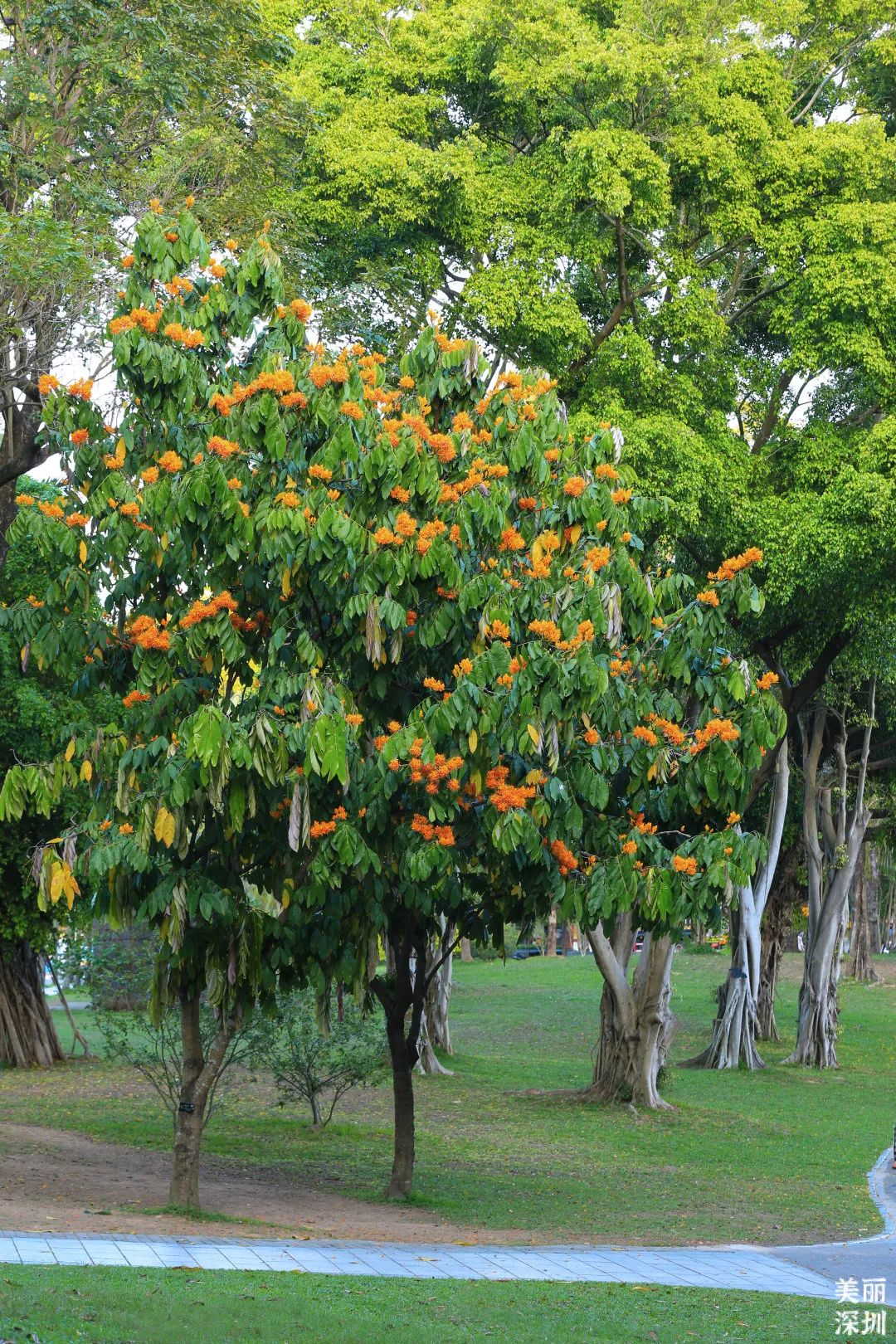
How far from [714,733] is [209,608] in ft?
10.5

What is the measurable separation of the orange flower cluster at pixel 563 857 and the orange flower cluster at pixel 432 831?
2.25 ft

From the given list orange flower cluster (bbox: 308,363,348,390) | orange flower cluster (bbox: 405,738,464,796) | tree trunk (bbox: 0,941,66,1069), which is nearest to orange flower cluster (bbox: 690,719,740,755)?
orange flower cluster (bbox: 405,738,464,796)

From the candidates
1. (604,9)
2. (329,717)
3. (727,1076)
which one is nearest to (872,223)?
(604,9)

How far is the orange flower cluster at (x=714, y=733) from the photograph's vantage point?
8.84m

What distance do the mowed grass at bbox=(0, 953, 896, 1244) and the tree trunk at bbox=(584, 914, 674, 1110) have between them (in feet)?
1.45

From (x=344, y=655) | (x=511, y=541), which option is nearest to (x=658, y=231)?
(x=511, y=541)

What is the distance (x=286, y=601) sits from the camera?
31.4 ft

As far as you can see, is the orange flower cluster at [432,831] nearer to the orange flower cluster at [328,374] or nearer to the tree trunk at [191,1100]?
the tree trunk at [191,1100]

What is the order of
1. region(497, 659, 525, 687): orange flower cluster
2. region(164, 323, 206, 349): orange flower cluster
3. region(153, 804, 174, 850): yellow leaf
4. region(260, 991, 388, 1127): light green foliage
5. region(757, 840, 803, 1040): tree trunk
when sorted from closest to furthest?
region(497, 659, 525, 687): orange flower cluster
region(153, 804, 174, 850): yellow leaf
region(164, 323, 206, 349): orange flower cluster
region(260, 991, 388, 1127): light green foliage
region(757, 840, 803, 1040): tree trunk

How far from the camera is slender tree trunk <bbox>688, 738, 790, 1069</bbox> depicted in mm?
24656

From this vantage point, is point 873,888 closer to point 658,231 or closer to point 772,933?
point 772,933

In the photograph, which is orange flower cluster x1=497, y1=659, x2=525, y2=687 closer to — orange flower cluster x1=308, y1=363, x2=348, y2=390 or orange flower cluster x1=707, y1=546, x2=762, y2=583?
orange flower cluster x1=707, y1=546, x2=762, y2=583

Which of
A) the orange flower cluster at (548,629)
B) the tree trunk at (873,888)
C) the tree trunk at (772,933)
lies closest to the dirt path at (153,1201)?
the orange flower cluster at (548,629)

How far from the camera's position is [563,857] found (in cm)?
933
